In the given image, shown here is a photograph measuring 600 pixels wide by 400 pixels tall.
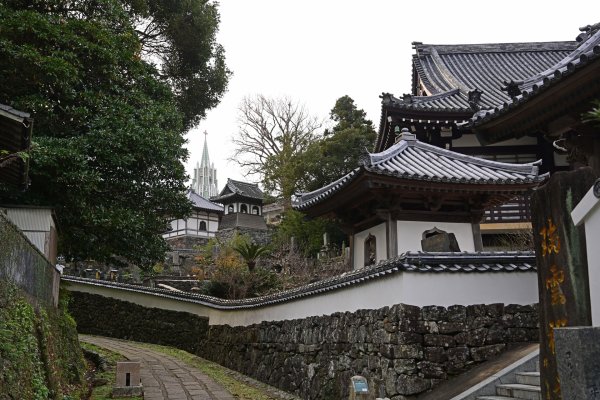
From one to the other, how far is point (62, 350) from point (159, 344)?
37.7ft

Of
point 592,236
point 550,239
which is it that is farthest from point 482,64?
point 592,236

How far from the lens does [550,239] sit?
16.6ft

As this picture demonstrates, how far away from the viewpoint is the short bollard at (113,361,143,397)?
407 inches

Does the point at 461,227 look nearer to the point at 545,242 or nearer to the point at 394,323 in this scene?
the point at 394,323

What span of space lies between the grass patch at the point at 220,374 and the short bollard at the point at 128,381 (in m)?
2.16

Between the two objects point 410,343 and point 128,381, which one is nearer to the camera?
point 410,343

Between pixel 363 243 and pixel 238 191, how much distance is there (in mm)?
35101

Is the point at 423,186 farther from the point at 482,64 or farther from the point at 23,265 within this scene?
the point at 482,64

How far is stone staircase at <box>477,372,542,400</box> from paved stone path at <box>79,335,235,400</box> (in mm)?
5970

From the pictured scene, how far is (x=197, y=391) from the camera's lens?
1184 centimetres

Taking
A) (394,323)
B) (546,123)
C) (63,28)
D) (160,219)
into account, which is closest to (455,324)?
(394,323)

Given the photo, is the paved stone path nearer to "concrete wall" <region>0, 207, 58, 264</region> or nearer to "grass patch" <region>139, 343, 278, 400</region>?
"grass patch" <region>139, 343, 278, 400</region>

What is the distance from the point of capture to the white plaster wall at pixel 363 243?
43.7ft

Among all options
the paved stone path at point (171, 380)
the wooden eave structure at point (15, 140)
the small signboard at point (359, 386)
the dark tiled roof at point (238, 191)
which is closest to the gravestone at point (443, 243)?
the small signboard at point (359, 386)
